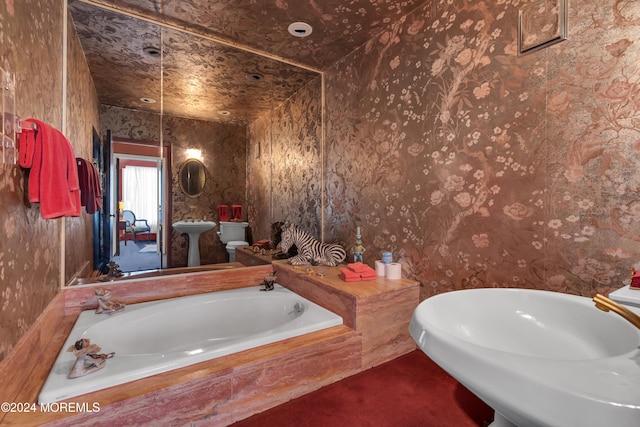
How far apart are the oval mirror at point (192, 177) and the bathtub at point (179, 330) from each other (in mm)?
Result: 896

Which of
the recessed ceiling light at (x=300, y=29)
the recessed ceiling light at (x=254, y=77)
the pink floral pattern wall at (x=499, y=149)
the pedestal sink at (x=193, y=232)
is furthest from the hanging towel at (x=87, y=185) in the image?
the pink floral pattern wall at (x=499, y=149)

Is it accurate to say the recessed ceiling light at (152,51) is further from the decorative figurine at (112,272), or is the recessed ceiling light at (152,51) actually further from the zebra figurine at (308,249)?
the zebra figurine at (308,249)

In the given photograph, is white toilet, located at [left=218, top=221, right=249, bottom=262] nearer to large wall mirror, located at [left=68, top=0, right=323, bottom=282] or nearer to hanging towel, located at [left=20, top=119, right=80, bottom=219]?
large wall mirror, located at [left=68, top=0, right=323, bottom=282]

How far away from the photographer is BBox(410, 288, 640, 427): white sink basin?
1.32ft

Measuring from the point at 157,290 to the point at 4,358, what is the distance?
1.20 m

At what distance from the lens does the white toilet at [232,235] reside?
8.85ft

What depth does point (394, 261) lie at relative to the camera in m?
2.32

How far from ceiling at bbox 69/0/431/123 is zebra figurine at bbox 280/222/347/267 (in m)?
1.20

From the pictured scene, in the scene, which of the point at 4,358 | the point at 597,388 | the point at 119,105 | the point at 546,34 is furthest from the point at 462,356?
the point at 119,105

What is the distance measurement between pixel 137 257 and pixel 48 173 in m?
1.19

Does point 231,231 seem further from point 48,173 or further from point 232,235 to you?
point 48,173

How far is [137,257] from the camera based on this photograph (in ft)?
7.45

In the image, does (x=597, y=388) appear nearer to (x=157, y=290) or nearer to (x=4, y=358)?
(x=4, y=358)

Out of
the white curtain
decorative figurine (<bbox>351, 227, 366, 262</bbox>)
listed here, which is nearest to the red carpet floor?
decorative figurine (<bbox>351, 227, 366, 262</bbox>)
